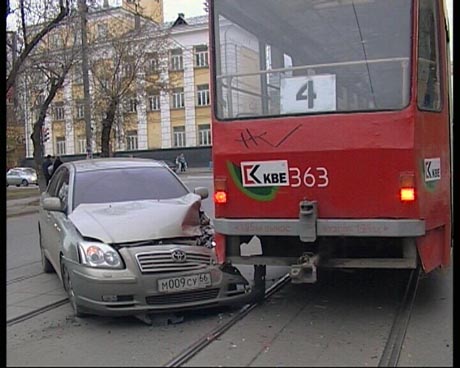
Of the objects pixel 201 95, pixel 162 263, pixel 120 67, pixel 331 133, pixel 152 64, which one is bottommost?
pixel 162 263

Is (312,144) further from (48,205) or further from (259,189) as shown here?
(48,205)

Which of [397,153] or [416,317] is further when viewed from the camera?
[416,317]

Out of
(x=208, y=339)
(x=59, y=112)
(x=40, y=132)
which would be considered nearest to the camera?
(x=208, y=339)

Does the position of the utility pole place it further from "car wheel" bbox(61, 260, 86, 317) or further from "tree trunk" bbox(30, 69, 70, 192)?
"car wheel" bbox(61, 260, 86, 317)

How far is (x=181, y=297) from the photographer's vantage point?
5938 mm

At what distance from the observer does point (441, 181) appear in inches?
241

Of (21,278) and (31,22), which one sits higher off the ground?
(31,22)

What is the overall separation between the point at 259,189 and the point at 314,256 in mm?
803

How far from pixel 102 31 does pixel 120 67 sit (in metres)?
A: 3.40

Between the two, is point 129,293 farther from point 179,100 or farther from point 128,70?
point 179,100

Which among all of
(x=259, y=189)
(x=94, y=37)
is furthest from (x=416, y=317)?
(x=94, y=37)

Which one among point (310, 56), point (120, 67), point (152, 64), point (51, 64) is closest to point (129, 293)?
point (310, 56)

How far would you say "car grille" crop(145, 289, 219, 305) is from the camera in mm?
5867

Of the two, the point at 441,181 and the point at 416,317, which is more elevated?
the point at 441,181
